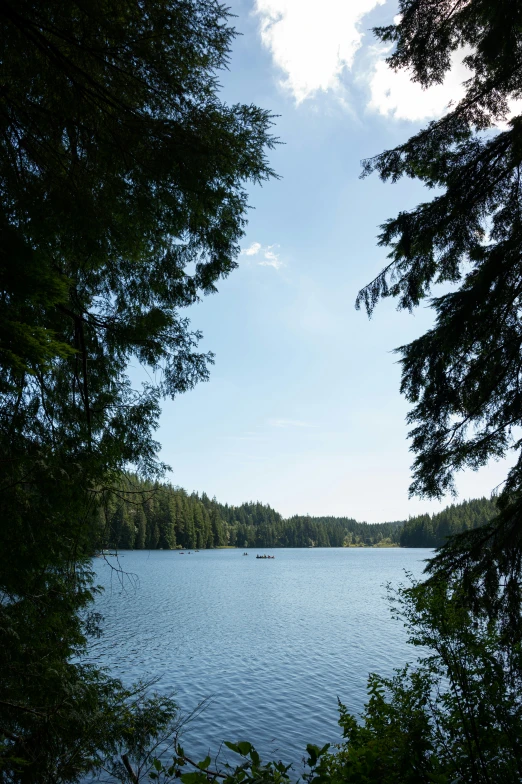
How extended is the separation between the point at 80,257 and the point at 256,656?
1763 cm

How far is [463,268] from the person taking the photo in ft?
18.2

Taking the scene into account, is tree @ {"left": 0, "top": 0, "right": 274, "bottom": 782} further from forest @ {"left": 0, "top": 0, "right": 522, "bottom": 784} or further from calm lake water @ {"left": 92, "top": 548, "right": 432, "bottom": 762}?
calm lake water @ {"left": 92, "top": 548, "right": 432, "bottom": 762}

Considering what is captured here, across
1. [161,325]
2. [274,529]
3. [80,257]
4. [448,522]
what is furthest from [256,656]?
[274,529]

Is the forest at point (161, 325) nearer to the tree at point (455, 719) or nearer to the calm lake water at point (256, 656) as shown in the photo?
the tree at point (455, 719)

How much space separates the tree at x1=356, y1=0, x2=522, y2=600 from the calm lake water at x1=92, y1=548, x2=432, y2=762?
49.5 inches

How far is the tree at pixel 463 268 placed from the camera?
4.71 m

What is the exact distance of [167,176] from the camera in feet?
11.7

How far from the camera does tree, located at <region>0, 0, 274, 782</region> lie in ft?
10.5

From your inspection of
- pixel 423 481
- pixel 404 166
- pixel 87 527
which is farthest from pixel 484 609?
pixel 404 166

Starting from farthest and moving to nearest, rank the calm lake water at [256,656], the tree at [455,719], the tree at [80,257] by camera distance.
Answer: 1. the calm lake water at [256,656]
2. the tree at [455,719]
3. the tree at [80,257]

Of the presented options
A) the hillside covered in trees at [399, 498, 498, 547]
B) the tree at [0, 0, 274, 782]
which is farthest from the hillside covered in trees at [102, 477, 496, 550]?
the tree at [0, 0, 274, 782]

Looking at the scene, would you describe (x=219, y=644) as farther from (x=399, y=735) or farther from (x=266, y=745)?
(x=399, y=735)

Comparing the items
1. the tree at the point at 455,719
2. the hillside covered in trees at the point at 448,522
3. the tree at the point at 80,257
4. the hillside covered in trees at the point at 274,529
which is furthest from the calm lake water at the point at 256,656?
the hillside covered in trees at the point at 448,522

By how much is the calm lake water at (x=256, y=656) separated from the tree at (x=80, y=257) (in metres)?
1.27
